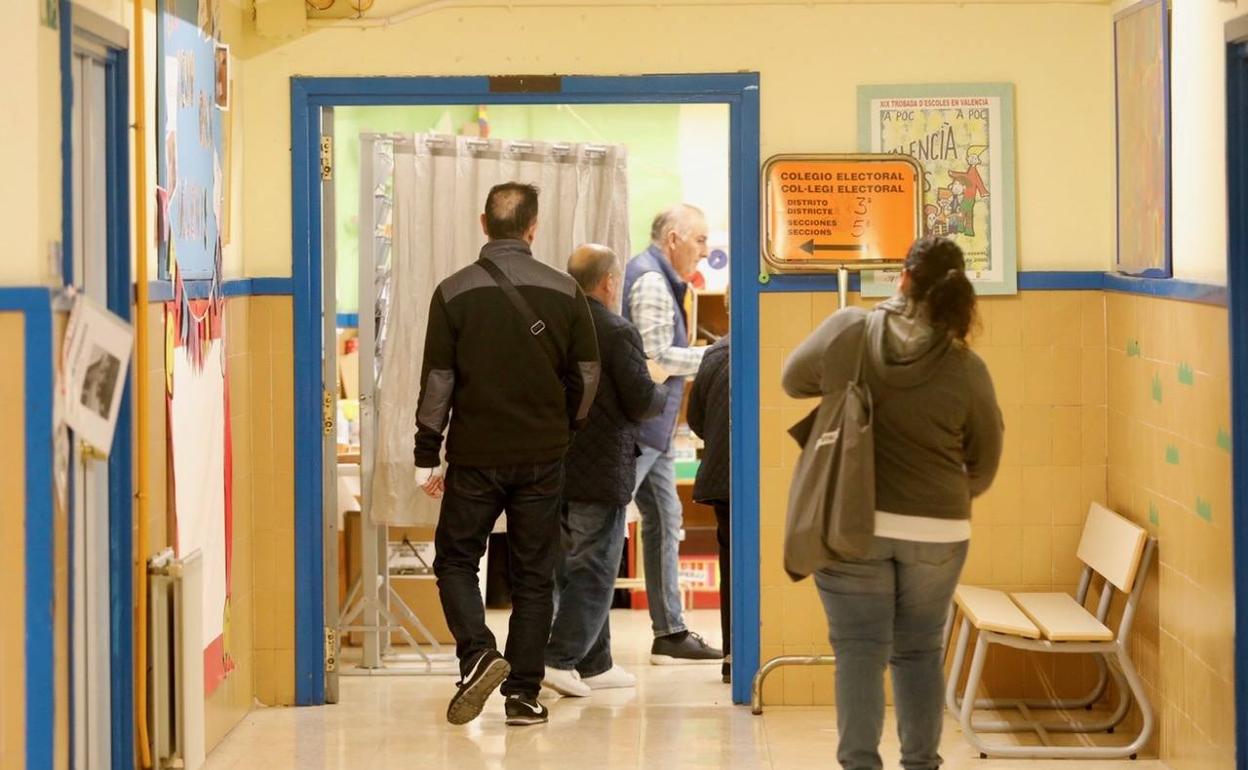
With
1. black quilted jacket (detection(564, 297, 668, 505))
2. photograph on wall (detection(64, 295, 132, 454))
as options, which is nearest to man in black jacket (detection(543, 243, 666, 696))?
black quilted jacket (detection(564, 297, 668, 505))

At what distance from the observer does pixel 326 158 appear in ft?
18.5

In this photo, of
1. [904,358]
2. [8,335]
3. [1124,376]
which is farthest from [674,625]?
[8,335]

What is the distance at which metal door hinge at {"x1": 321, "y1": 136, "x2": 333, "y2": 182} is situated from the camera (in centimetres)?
564

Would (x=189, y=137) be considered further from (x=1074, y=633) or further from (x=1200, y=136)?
(x=1074, y=633)

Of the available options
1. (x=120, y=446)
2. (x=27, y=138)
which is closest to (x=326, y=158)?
(x=120, y=446)

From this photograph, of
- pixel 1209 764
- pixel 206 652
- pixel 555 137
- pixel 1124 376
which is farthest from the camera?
pixel 555 137

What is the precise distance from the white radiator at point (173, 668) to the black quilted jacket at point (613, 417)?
170 cm

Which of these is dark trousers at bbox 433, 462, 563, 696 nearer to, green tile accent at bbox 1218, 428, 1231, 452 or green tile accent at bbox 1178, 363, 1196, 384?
green tile accent at bbox 1178, 363, 1196, 384

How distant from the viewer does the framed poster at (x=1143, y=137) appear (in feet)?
16.0

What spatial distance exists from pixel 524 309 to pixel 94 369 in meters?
1.56

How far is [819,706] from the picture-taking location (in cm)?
566

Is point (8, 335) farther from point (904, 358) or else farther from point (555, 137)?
point (555, 137)

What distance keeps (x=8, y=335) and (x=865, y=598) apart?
1.95 m

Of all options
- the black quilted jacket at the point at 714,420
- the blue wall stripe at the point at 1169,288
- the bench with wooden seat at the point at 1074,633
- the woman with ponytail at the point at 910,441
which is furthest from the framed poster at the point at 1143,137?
the black quilted jacket at the point at 714,420
